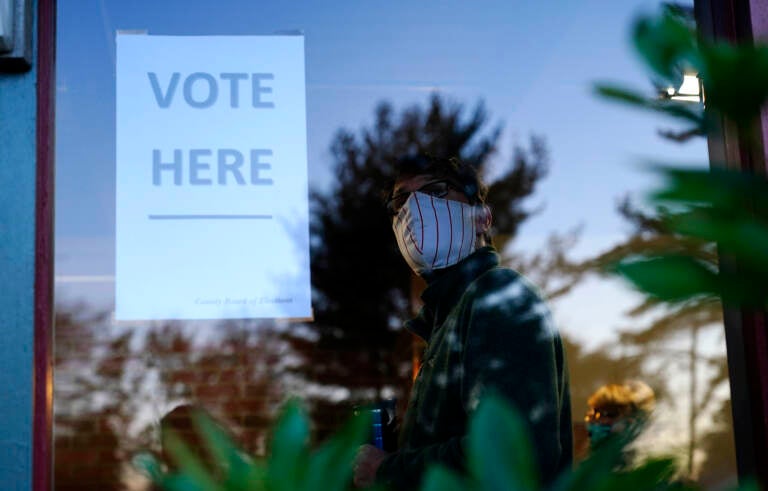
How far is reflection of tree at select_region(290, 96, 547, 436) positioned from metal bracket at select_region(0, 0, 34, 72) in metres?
1.73

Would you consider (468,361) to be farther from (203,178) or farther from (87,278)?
(87,278)

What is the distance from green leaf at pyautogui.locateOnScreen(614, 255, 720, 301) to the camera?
0.26 metres

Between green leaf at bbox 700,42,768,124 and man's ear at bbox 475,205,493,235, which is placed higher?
man's ear at bbox 475,205,493,235

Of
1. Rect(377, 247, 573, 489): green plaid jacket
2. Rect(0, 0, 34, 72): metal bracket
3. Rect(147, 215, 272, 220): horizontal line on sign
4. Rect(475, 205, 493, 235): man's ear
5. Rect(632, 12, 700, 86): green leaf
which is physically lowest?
Rect(377, 247, 573, 489): green plaid jacket

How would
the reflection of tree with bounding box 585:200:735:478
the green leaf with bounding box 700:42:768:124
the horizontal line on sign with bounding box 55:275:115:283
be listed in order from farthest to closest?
the reflection of tree with bounding box 585:200:735:478 < the horizontal line on sign with bounding box 55:275:115:283 < the green leaf with bounding box 700:42:768:124

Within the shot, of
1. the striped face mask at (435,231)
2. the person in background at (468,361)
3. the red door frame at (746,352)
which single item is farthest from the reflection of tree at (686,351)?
the person in background at (468,361)

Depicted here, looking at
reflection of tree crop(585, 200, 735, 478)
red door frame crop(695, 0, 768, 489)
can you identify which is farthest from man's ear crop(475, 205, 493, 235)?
reflection of tree crop(585, 200, 735, 478)

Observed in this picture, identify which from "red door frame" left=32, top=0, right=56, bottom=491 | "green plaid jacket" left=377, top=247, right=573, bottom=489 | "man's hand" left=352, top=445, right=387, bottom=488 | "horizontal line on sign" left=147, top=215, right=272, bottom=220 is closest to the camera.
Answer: "green plaid jacket" left=377, top=247, right=573, bottom=489

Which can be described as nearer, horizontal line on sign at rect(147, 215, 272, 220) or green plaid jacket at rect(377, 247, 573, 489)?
green plaid jacket at rect(377, 247, 573, 489)

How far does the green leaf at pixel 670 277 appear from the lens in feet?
0.86

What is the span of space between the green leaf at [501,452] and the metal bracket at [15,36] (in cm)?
229

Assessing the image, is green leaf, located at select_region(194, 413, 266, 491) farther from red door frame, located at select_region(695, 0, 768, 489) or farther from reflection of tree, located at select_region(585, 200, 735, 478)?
reflection of tree, located at select_region(585, 200, 735, 478)

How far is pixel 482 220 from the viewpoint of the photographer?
8.98 ft

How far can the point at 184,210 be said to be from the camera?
346 cm
